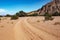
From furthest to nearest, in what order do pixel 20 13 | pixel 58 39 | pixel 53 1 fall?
pixel 53 1 < pixel 20 13 < pixel 58 39

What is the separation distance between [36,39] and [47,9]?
6043 inches

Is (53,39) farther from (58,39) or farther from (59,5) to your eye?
(59,5)

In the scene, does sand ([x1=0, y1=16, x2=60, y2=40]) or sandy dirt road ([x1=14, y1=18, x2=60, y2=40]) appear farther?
sand ([x1=0, y1=16, x2=60, y2=40])

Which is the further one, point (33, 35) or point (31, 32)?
point (31, 32)

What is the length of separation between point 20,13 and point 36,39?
346ft

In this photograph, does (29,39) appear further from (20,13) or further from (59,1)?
(59,1)

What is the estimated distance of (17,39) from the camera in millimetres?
13648

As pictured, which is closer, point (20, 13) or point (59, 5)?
point (20, 13)

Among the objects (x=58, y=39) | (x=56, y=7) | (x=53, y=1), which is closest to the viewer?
(x=58, y=39)

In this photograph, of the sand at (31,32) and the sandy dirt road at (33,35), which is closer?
the sandy dirt road at (33,35)

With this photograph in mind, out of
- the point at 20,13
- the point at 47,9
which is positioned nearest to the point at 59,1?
the point at 47,9

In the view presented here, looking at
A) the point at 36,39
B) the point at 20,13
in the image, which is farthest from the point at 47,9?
the point at 36,39

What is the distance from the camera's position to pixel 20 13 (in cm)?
11850

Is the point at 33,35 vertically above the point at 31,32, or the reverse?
the point at 33,35
